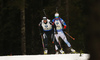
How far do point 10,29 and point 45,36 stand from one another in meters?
9.08

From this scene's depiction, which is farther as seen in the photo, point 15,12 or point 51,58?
point 15,12

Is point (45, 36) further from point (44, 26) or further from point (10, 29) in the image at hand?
point (10, 29)

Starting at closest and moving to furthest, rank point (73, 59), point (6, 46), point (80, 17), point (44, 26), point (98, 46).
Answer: point (98, 46)
point (73, 59)
point (44, 26)
point (80, 17)
point (6, 46)

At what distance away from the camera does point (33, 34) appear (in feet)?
62.5

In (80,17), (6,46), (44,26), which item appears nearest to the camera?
(44,26)

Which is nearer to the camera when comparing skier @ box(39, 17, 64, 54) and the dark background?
skier @ box(39, 17, 64, 54)

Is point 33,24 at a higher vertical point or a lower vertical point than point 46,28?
higher

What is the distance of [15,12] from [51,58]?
1244cm

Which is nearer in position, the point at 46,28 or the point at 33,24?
the point at 46,28

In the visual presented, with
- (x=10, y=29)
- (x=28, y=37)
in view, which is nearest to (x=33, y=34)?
(x=28, y=37)

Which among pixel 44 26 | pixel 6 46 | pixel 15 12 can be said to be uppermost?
pixel 15 12

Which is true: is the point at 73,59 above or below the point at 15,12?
below

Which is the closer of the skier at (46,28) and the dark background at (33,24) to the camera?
the skier at (46,28)

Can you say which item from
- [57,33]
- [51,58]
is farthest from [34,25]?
[51,58]
